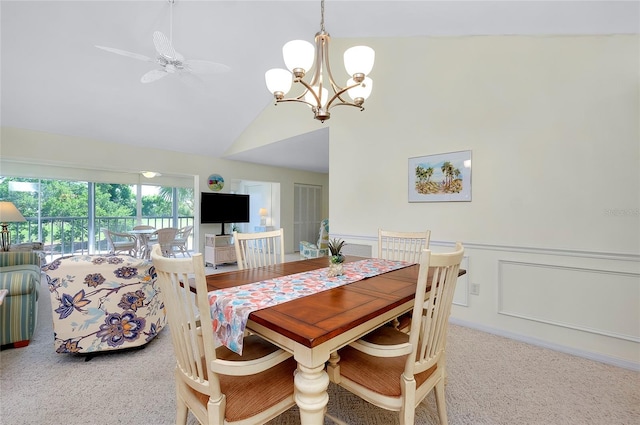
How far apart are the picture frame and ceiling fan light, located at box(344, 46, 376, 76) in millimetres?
1489

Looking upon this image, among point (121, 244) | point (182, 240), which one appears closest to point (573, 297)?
point (182, 240)

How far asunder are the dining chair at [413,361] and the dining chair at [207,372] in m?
0.30

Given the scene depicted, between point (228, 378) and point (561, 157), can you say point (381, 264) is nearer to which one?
point (228, 378)

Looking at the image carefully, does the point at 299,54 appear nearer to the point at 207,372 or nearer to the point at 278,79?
the point at 278,79

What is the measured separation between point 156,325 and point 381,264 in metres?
1.91

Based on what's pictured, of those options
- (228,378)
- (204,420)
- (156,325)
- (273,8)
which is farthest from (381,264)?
(273,8)

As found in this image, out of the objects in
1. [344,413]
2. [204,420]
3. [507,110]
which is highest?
[507,110]

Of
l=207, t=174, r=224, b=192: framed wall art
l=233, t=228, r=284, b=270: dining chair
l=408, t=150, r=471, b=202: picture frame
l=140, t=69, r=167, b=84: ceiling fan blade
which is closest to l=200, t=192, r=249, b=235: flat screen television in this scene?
l=207, t=174, r=224, b=192: framed wall art

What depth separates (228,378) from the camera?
3.81ft

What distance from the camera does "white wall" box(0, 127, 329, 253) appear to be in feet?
12.7

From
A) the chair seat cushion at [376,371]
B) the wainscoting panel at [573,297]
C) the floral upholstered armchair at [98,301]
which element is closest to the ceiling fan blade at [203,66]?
the floral upholstered armchair at [98,301]

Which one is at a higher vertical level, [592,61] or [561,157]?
[592,61]

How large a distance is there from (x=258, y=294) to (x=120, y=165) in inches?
180

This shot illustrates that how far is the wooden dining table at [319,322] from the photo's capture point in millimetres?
968
